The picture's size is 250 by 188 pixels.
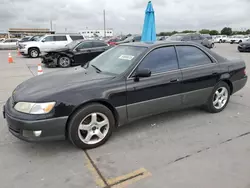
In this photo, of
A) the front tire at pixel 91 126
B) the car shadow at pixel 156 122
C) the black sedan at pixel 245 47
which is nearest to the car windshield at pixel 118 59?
the front tire at pixel 91 126

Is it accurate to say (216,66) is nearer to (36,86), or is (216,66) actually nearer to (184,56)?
(184,56)

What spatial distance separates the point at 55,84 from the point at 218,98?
10.3 ft

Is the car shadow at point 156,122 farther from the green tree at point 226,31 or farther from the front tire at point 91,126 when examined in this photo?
the green tree at point 226,31

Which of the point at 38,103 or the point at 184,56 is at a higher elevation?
the point at 184,56

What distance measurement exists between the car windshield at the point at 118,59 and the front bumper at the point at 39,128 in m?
1.17

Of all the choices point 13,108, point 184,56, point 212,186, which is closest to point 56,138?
point 13,108

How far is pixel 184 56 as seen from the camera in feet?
13.0

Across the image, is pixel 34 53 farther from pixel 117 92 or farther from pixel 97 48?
pixel 117 92

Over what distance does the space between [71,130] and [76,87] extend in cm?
58

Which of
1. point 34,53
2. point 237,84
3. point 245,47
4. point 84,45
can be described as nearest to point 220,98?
point 237,84

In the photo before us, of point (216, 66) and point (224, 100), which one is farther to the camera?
point (224, 100)

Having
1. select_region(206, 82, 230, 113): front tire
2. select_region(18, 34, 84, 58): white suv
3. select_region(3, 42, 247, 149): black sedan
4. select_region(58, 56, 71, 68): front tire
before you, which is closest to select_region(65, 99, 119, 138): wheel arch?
select_region(3, 42, 247, 149): black sedan

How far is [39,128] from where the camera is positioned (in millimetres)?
2773

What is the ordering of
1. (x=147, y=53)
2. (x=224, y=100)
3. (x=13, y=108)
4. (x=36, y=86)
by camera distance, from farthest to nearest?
1. (x=224, y=100)
2. (x=147, y=53)
3. (x=36, y=86)
4. (x=13, y=108)
